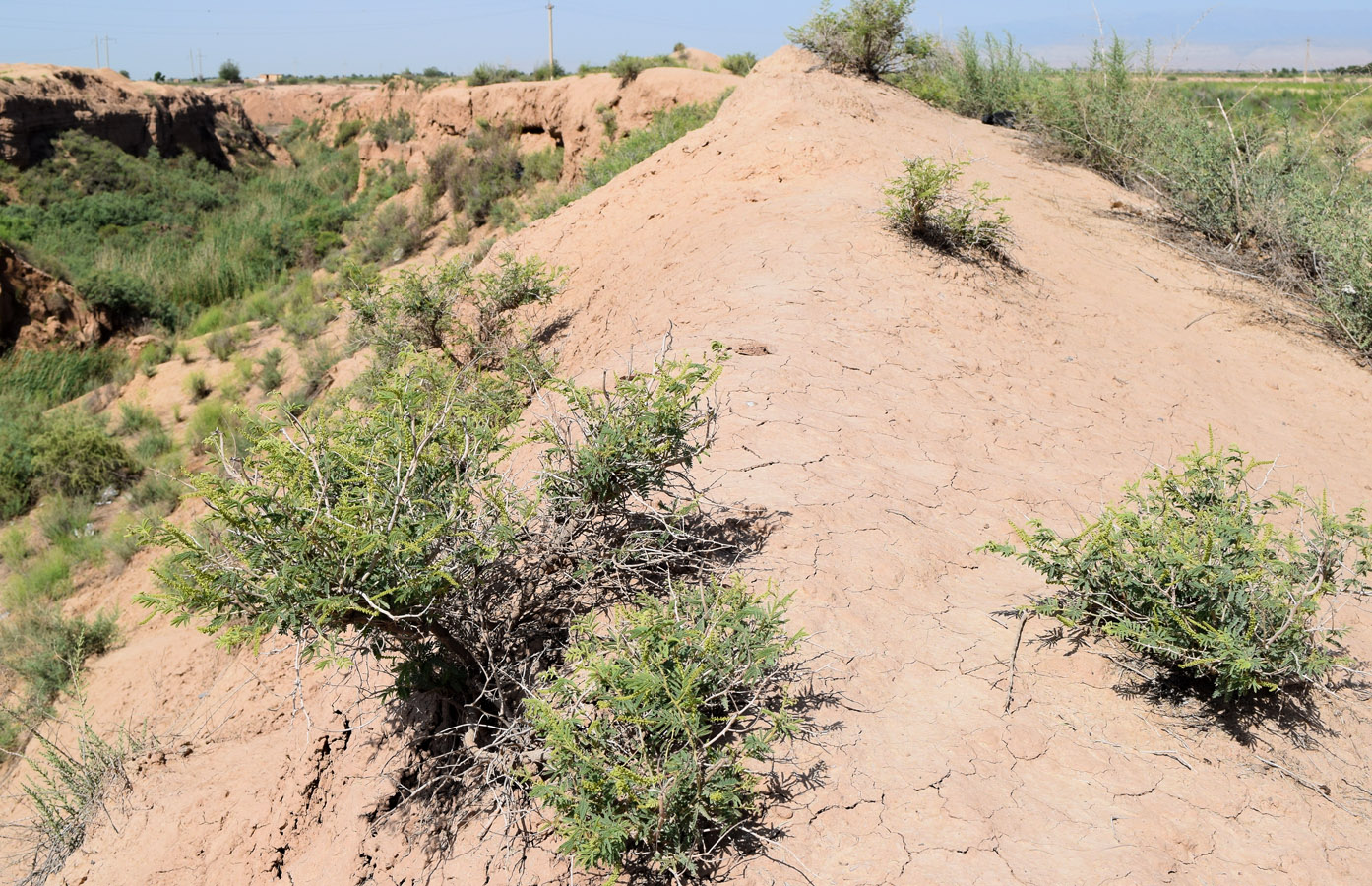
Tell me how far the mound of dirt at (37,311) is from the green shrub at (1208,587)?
1375 cm

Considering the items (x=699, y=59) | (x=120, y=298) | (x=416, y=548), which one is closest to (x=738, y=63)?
(x=699, y=59)

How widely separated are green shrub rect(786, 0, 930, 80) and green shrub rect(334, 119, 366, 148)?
1992 centimetres

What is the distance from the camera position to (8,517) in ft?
25.5

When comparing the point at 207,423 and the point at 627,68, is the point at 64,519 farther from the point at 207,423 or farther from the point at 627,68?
the point at 627,68

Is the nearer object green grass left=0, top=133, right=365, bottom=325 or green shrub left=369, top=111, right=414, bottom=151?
green grass left=0, top=133, right=365, bottom=325

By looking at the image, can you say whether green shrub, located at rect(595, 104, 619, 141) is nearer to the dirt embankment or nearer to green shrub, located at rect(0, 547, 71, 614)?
the dirt embankment

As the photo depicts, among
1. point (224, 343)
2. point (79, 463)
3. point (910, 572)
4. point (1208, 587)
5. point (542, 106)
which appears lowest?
point (79, 463)

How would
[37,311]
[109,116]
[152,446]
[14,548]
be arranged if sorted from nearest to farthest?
[14,548]
[152,446]
[37,311]
[109,116]

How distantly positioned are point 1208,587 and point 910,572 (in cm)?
102

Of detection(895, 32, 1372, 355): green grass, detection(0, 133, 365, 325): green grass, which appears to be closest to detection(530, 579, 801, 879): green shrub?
detection(895, 32, 1372, 355): green grass

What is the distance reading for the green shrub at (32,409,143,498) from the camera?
26.5ft

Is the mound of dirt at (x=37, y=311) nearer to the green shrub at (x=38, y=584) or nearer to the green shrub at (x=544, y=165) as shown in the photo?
the green shrub at (x=38, y=584)

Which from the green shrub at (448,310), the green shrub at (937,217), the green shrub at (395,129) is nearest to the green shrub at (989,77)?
the green shrub at (937,217)

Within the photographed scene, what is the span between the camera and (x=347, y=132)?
26.0 m
